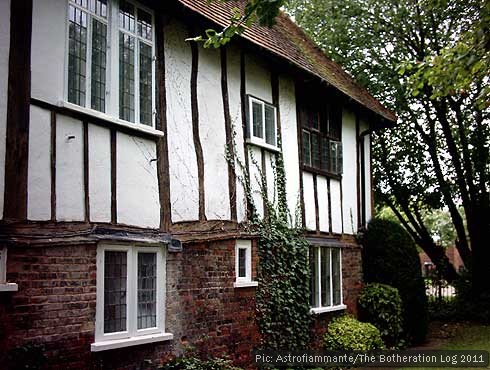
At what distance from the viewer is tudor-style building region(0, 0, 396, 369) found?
626 cm

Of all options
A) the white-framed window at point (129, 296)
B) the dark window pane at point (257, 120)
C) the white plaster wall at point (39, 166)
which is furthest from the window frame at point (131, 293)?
the dark window pane at point (257, 120)

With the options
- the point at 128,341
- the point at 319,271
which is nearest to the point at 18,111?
the point at 128,341

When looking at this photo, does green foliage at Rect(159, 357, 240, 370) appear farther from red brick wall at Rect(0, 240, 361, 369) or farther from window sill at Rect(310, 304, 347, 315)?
window sill at Rect(310, 304, 347, 315)

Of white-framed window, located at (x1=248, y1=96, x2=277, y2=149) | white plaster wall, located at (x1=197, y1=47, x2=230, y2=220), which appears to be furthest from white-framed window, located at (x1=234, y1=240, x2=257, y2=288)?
white-framed window, located at (x1=248, y1=96, x2=277, y2=149)

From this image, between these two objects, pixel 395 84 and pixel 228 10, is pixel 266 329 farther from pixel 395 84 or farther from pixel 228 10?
pixel 395 84

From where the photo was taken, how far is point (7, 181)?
6016mm

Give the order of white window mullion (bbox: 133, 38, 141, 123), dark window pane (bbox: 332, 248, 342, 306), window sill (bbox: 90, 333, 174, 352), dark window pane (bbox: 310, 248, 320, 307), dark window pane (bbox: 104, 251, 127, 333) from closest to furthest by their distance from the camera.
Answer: window sill (bbox: 90, 333, 174, 352), dark window pane (bbox: 104, 251, 127, 333), white window mullion (bbox: 133, 38, 141, 123), dark window pane (bbox: 310, 248, 320, 307), dark window pane (bbox: 332, 248, 342, 306)

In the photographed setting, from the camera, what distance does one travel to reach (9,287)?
19.3ft

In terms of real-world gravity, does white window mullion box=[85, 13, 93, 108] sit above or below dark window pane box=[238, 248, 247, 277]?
above

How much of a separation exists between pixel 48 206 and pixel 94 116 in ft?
3.99

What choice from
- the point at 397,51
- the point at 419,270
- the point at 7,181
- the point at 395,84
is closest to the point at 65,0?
the point at 7,181

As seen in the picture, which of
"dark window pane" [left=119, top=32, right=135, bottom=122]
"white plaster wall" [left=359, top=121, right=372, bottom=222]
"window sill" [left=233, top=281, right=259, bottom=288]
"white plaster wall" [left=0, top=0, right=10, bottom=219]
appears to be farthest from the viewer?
"white plaster wall" [left=359, top=121, right=372, bottom=222]

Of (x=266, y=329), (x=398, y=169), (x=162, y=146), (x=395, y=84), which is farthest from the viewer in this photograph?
(x=398, y=169)

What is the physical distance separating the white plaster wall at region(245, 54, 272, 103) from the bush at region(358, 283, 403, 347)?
522cm
